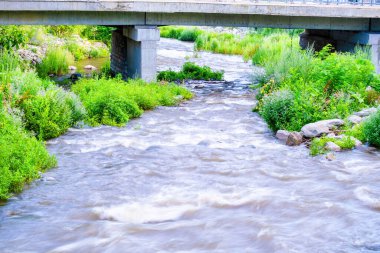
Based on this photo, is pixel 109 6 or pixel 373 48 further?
pixel 373 48

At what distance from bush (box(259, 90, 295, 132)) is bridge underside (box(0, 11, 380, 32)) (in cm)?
885

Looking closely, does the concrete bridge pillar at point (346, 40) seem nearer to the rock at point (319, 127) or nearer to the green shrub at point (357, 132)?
the rock at point (319, 127)

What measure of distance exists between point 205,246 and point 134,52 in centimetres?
1639

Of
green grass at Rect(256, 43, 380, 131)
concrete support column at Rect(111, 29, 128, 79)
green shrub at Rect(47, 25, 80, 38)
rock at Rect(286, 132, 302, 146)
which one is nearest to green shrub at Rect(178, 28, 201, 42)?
green shrub at Rect(47, 25, 80, 38)

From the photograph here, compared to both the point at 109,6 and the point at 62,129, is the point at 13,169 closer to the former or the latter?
the point at 62,129

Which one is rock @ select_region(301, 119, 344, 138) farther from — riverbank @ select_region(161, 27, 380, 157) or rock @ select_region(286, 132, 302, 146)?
rock @ select_region(286, 132, 302, 146)

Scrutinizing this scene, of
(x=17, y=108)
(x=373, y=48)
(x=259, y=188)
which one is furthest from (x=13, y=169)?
(x=373, y=48)

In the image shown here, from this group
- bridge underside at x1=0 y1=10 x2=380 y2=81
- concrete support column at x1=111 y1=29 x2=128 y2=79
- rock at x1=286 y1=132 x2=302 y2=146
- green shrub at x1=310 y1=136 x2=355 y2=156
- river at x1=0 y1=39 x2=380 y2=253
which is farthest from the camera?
concrete support column at x1=111 y1=29 x2=128 y2=79

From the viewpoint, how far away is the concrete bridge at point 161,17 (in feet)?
73.3

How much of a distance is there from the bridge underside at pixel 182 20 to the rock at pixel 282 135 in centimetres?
990

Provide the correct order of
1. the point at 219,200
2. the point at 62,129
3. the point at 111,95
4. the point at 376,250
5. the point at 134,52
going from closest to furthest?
the point at 376,250
the point at 219,200
the point at 62,129
the point at 111,95
the point at 134,52

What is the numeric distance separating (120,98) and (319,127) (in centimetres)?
580

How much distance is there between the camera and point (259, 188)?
38.8ft

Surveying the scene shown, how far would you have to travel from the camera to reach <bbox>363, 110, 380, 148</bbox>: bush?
14.2 metres
